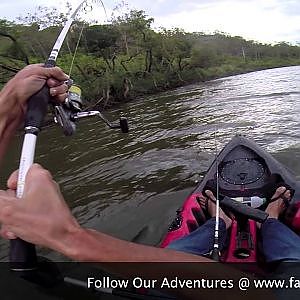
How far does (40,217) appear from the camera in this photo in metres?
1.19

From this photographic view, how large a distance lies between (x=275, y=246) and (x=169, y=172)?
4257mm

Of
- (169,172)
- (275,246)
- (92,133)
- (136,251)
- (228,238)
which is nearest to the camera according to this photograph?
(136,251)

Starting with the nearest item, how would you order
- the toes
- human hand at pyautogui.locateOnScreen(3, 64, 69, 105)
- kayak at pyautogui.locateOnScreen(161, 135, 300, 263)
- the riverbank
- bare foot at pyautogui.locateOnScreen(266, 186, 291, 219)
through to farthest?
human hand at pyautogui.locateOnScreen(3, 64, 69, 105)
kayak at pyautogui.locateOnScreen(161, 135, 300, 263)
bare foot at pyautogui.locateOnScreen(266, 186, 291, 219)
the toes
the riverbank

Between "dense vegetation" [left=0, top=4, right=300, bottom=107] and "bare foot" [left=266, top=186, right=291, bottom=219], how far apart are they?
10416mm

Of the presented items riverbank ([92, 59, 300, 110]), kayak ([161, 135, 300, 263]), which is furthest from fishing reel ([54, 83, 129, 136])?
riverbank ([92, 59, 300, 110])

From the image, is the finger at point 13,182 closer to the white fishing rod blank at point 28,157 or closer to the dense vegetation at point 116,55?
the white fishing rod blank at point 28,157

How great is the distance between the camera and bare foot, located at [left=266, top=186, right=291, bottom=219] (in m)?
3.91

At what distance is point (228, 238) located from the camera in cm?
344

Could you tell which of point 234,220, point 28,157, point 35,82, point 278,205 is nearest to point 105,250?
point 28,157

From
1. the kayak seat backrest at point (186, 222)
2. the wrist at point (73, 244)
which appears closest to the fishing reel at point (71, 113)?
the wrist at point (73, 244)

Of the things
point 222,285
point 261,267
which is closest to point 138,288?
point 222,285

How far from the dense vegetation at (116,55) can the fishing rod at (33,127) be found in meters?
11.3

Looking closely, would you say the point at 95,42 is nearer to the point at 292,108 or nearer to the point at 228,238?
the point at 292,108

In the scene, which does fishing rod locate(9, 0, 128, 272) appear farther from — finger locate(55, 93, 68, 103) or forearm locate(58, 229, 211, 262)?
forearm locate(58, 229, 211, 262)
